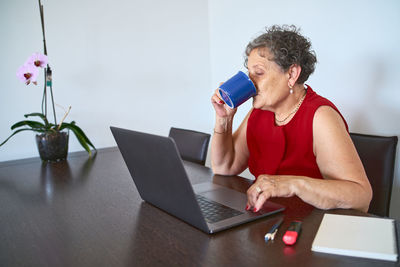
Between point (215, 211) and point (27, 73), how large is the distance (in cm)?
126

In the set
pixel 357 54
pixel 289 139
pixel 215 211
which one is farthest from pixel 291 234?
pixel 357 54

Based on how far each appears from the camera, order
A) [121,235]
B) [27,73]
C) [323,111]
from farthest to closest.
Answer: [27,73] < [323,111] < [121,235]

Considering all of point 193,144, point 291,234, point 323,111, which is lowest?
point 193,144

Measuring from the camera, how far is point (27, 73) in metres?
1.70

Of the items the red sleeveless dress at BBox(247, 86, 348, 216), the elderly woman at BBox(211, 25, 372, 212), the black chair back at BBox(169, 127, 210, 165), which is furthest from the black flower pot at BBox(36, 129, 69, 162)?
the red sleeveless dress at BBox(247, 86, 348, 216)

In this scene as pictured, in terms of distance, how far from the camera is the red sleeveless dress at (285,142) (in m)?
1.27

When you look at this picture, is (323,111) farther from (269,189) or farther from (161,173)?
(161,173)

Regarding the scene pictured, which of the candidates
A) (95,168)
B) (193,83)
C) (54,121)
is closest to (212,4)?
(193,83)

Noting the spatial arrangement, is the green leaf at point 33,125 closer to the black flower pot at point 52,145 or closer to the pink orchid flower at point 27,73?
the black flower pot at point 52,145

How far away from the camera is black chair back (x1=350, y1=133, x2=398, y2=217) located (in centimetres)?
129

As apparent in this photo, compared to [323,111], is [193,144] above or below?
below

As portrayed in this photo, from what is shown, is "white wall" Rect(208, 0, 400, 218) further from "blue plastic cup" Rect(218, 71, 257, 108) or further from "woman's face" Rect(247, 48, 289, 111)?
"blue plastic cup" Rect(218, 71, 257, 108)

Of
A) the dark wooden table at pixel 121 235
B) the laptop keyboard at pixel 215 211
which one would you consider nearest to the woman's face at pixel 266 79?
the dark wooden table at pixel 121 235

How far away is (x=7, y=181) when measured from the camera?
1.52 meters
